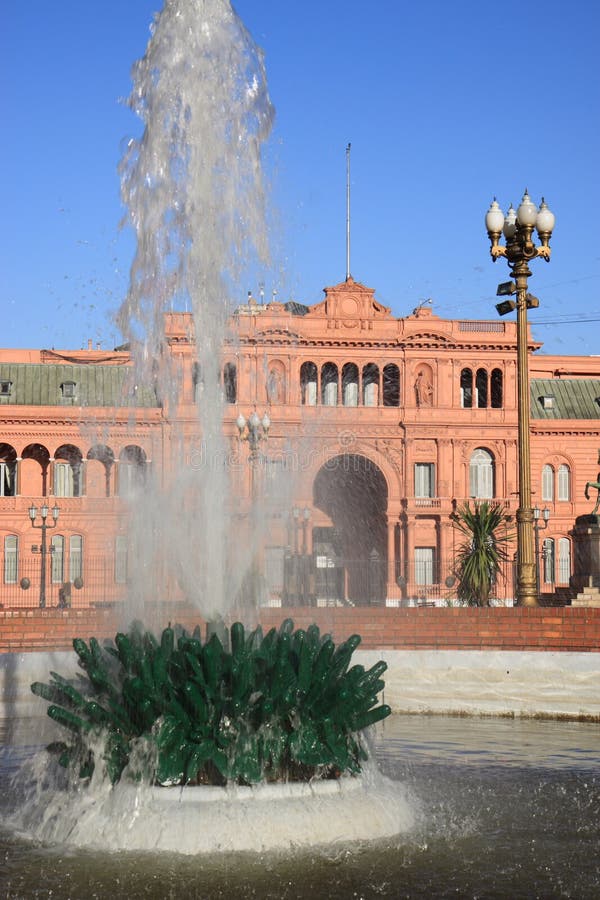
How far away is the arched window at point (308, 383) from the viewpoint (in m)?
57.6

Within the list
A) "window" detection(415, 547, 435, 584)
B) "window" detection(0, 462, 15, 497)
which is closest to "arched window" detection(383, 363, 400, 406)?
"window" detection(415, 547, 435, 584)

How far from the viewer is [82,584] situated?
2820cm

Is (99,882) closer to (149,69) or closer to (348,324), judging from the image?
(149,69)

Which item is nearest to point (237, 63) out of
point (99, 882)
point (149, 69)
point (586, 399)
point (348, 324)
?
point (149, 69)

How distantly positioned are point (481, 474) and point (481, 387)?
442 cm

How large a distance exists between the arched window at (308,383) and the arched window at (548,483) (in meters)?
12.2

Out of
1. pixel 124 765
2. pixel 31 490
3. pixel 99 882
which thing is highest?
pixel 31 490

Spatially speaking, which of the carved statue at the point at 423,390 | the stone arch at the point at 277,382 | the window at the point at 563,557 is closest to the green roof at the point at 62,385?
the stone arch at the point at 277,382

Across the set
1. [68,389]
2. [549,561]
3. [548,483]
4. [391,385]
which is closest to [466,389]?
[391,385]

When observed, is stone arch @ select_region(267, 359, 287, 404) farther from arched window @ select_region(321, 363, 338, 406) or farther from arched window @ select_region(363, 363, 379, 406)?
arched window @ select_region(363, 363, 379, 406)

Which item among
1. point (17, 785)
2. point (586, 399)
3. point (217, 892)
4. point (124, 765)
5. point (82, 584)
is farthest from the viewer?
point (586, 399)

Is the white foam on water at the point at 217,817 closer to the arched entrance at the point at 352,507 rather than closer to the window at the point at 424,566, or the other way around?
the window at the point at 424,566

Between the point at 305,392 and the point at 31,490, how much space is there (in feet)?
45.8

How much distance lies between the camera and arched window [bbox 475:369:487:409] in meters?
59.2
